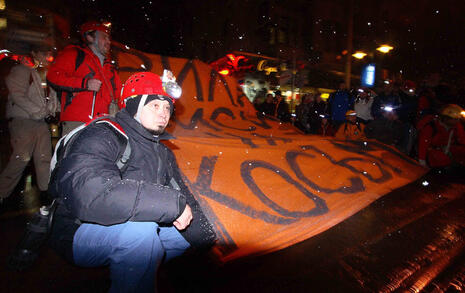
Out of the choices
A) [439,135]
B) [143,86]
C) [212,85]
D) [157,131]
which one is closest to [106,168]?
[157,131]

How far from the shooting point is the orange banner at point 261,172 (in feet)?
Result: 8.16

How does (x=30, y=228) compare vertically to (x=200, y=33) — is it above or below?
below

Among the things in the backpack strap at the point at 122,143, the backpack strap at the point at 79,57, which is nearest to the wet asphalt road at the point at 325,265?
the backpack strap at the point at 122,143

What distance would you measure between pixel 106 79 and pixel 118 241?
2126mm

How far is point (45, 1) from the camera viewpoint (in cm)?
526

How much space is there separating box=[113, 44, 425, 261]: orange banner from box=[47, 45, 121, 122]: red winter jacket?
1.00 metres

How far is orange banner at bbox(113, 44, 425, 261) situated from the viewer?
2.49 meters

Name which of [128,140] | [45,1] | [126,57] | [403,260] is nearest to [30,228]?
[128,140]

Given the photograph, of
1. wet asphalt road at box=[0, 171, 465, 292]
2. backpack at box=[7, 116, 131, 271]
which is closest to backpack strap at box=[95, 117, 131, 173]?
backpack at box=[7, 116, 131, 271]

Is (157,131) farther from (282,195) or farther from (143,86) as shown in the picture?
(282,195)

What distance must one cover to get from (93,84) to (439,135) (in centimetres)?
674

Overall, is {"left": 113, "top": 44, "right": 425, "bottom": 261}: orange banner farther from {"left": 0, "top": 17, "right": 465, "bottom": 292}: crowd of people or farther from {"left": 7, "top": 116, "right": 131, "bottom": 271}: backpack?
{"left": 7, "top": 116, "right": 131, "bottom": 271}: backpack

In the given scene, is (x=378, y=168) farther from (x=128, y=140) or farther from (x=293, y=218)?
(x=128, y=140)

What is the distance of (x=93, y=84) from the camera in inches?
101
